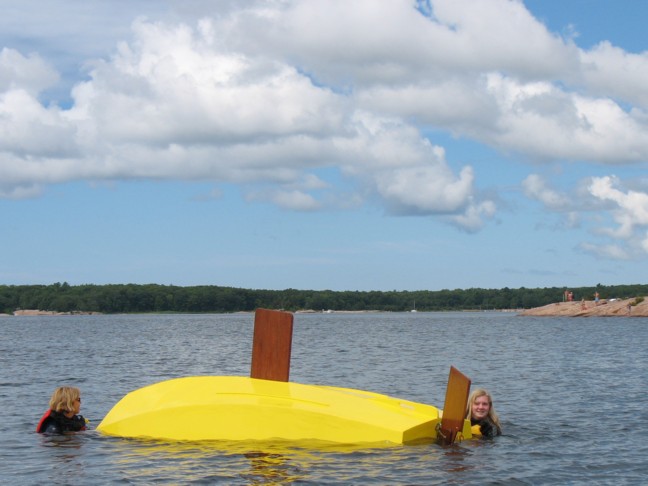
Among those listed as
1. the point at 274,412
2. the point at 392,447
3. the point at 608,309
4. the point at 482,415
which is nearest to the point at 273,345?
the point at 274,412

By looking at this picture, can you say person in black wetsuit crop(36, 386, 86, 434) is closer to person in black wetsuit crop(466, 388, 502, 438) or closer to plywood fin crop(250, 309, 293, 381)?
plywood fin crop(250, 309, 293, 381)

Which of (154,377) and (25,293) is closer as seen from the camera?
(154,377)

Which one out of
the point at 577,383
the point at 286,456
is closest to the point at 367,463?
the point at 286,456

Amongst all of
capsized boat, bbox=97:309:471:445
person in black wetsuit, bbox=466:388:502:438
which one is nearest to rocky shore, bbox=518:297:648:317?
person in black wetsuit, bbox=466:388:502:438

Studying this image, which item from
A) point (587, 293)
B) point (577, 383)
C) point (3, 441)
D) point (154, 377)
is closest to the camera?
point (3, 441)

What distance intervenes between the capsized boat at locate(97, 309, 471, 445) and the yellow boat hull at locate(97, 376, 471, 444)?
0.01 metres

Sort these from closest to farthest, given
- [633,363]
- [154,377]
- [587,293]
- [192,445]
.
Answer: [192,445] → [154,377] → [633,363] → [587,293]

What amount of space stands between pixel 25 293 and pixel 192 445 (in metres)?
187

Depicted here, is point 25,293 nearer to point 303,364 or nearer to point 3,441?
point 303,364

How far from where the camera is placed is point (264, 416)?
11906mm

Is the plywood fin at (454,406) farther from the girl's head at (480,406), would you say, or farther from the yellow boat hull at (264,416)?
the girl's head at (480,406)

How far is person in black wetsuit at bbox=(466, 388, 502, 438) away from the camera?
13.3m

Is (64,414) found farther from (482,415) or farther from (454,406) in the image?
(482,415)

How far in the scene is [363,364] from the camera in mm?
31906
